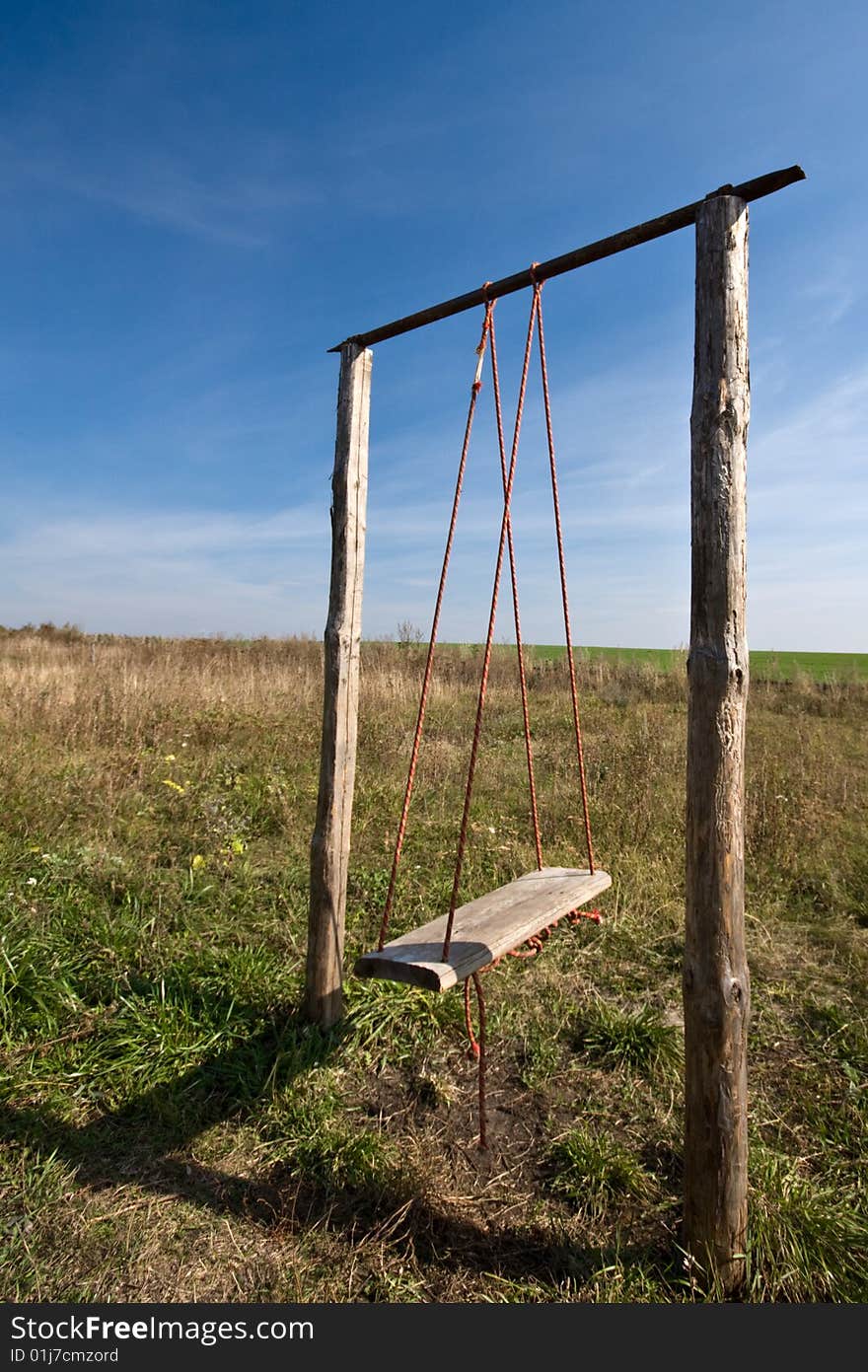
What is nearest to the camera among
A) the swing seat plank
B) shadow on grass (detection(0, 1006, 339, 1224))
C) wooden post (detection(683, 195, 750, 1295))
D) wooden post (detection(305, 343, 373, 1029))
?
wooden post (detection(683, 195, 750, 1295))

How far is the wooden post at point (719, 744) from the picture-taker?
200 centimetres

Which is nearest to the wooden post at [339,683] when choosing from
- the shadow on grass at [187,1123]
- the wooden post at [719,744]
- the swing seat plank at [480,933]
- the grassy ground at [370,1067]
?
the shadow on grass at [187,1123]

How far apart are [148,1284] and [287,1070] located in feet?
2.89

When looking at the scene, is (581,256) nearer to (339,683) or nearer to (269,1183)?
(339,683)

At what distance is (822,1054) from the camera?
314 centimetres

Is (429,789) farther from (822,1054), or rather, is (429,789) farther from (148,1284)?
(148,1284)

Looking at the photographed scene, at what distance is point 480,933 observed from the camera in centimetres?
238

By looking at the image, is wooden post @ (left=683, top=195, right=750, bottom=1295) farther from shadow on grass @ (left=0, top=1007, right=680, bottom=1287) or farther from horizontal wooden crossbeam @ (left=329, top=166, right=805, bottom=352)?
shadow on grass @ (left=0, top=1007, right=680, bottom=1287)

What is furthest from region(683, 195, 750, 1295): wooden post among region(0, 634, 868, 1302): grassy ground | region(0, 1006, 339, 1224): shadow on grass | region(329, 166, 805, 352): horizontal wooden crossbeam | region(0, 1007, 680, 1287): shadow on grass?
region(0, 1006, 339, 1224): shadow on grass

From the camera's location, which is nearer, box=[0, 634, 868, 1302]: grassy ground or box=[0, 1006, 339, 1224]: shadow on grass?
box=[0, 634, 868, 1302]: grassy ground

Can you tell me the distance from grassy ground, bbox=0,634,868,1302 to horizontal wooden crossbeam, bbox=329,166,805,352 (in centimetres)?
292

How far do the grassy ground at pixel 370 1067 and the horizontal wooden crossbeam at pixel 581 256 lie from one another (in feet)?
9.57

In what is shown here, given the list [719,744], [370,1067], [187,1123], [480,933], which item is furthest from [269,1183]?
[719,744]

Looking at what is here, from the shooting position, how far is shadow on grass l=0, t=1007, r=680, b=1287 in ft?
7.23
